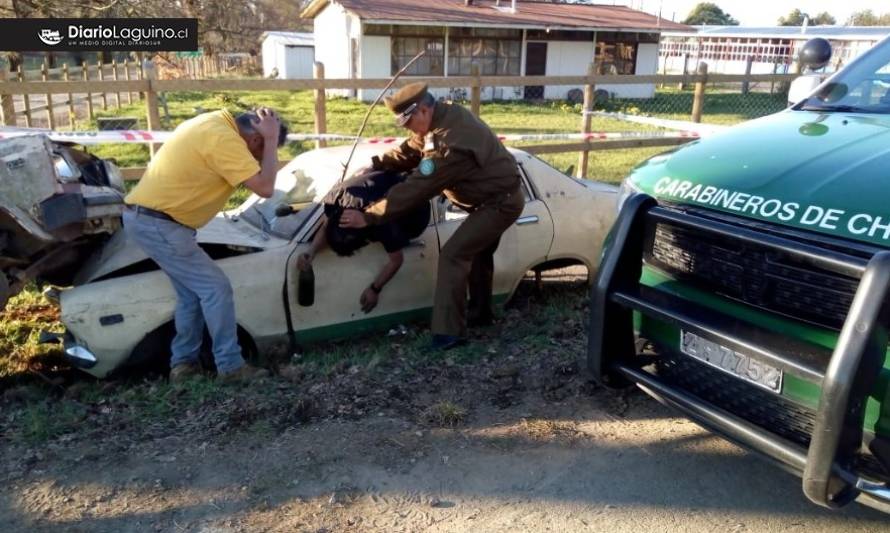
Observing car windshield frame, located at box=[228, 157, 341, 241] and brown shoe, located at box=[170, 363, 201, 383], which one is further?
car windshield frame, located at box=[228, 157, 341, 241]

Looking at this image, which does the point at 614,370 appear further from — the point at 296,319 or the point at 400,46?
the point at 400,46

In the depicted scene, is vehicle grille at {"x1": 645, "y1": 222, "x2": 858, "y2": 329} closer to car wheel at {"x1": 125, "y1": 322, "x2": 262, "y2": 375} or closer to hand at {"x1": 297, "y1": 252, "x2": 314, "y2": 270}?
hand at {"x1": 297, "y1": 252, "x2": 314, "y2": 270}

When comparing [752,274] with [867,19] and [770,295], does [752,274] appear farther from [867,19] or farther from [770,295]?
[867,19]

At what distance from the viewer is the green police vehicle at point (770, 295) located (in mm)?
2438

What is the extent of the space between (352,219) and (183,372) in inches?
Result: 53.2

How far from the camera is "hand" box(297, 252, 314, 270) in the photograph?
4.55m

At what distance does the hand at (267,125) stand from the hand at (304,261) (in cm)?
70

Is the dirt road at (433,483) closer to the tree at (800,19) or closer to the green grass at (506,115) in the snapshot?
the green grass at (506,115)

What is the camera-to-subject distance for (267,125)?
4289 millimetres

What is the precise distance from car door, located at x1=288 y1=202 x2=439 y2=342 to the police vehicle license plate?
2.22 meters

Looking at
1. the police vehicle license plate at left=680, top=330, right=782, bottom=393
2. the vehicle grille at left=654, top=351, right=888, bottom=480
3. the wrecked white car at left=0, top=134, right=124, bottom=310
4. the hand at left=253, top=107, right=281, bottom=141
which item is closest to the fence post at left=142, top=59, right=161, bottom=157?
the wrecked white car at left=0, top=134, right=124, bottom=310

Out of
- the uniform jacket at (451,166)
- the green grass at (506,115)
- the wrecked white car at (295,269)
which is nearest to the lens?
the wrecked white car at (295,269)

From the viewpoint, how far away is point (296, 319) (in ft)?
15.3

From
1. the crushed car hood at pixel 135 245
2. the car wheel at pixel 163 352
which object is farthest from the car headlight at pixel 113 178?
the car wheel at pixel 163 352
